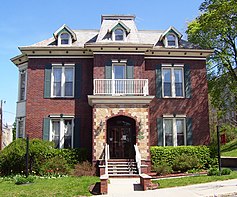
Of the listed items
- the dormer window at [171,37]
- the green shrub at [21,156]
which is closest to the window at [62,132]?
the green shrub at [21,156]

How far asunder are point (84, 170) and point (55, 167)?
183 centimetres

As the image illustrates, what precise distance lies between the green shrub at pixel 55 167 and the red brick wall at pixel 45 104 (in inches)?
114

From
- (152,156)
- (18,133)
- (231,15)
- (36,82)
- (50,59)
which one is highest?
(231,15)

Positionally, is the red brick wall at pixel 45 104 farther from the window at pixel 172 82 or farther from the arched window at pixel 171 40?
the arched window at pixel 171 40

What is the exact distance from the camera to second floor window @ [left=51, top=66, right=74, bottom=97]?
22.0m

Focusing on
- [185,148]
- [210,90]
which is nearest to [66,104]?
[185,148]

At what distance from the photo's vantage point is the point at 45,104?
71.2 feet

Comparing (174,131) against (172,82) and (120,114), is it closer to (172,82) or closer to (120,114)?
(172,82)

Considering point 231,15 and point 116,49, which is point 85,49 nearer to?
point 116,49

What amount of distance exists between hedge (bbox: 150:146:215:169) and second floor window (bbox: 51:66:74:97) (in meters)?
7.30

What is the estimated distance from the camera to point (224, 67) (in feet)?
97.1

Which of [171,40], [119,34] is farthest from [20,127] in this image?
[171,40]

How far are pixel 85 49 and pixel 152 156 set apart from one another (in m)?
8.90

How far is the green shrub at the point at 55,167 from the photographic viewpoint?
59.6ft
